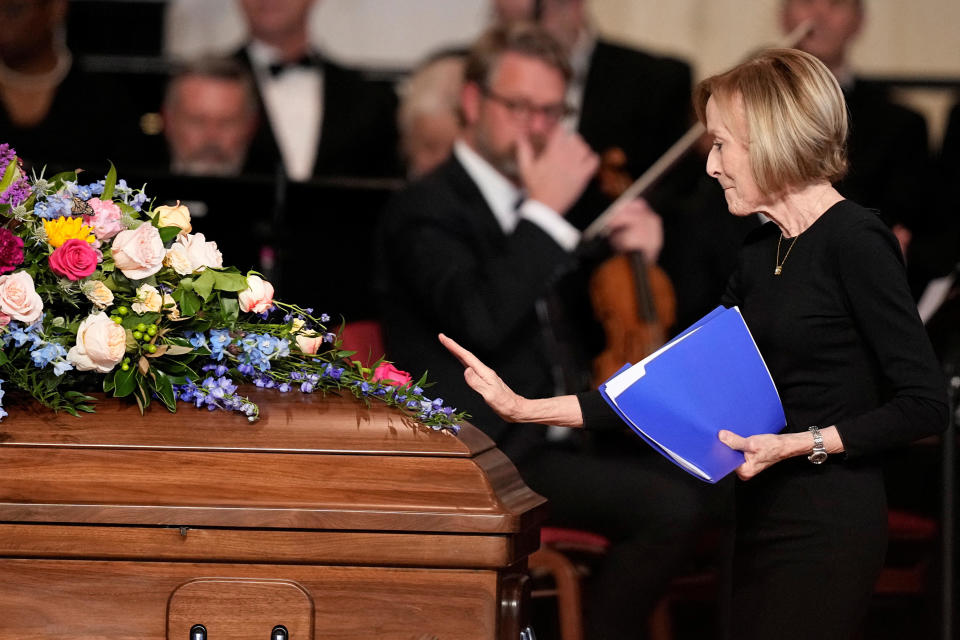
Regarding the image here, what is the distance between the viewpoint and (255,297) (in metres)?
2.22

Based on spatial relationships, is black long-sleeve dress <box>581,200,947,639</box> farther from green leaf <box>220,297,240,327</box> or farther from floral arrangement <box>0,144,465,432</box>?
green leaf <box>220,297,240,327</box>

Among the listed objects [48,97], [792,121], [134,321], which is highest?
[792,121]

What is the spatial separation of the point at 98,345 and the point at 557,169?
5.81ft

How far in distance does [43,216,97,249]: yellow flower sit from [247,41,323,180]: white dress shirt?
10.3ft

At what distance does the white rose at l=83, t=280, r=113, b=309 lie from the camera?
2.13 metres

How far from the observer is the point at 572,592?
10.5ft

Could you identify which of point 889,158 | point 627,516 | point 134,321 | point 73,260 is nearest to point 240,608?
point 134,321

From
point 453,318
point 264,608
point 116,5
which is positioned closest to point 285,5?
point 116,5

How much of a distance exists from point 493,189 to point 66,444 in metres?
1.86

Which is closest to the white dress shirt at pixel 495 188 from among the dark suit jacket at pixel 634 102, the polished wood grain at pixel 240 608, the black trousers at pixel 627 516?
the black trousers at pixel 627 516

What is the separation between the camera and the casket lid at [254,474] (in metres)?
2.00

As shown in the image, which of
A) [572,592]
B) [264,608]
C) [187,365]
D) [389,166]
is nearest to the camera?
[264,608]

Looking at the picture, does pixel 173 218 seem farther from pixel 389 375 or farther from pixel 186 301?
pixel 389 375

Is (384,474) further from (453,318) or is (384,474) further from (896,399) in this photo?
(453,318)
